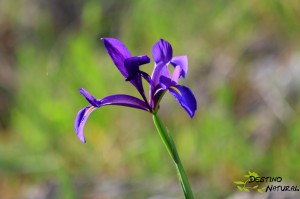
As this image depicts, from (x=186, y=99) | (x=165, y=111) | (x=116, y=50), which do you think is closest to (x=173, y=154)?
(x=186, y=99)

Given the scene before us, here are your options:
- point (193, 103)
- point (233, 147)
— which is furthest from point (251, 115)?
point (193, 103)

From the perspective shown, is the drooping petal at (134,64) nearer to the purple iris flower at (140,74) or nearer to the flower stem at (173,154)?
the purple iris flower at (140,74)

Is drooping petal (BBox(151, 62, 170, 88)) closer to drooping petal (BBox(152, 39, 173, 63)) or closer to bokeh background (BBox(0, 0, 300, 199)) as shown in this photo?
drooping petal (BBox(152, 39, 173, 63))

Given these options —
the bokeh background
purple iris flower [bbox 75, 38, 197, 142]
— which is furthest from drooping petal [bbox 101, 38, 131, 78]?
the bokeh background

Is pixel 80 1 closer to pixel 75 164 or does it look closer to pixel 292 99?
pixel 75 164

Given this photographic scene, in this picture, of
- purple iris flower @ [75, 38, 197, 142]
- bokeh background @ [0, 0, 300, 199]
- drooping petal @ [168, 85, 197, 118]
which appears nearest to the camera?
drooping petal @ [168, 85, 197, 118]

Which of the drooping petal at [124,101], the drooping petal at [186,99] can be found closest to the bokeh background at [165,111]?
the drooping petal at [124,101]

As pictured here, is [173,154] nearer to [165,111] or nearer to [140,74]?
[140,74]
